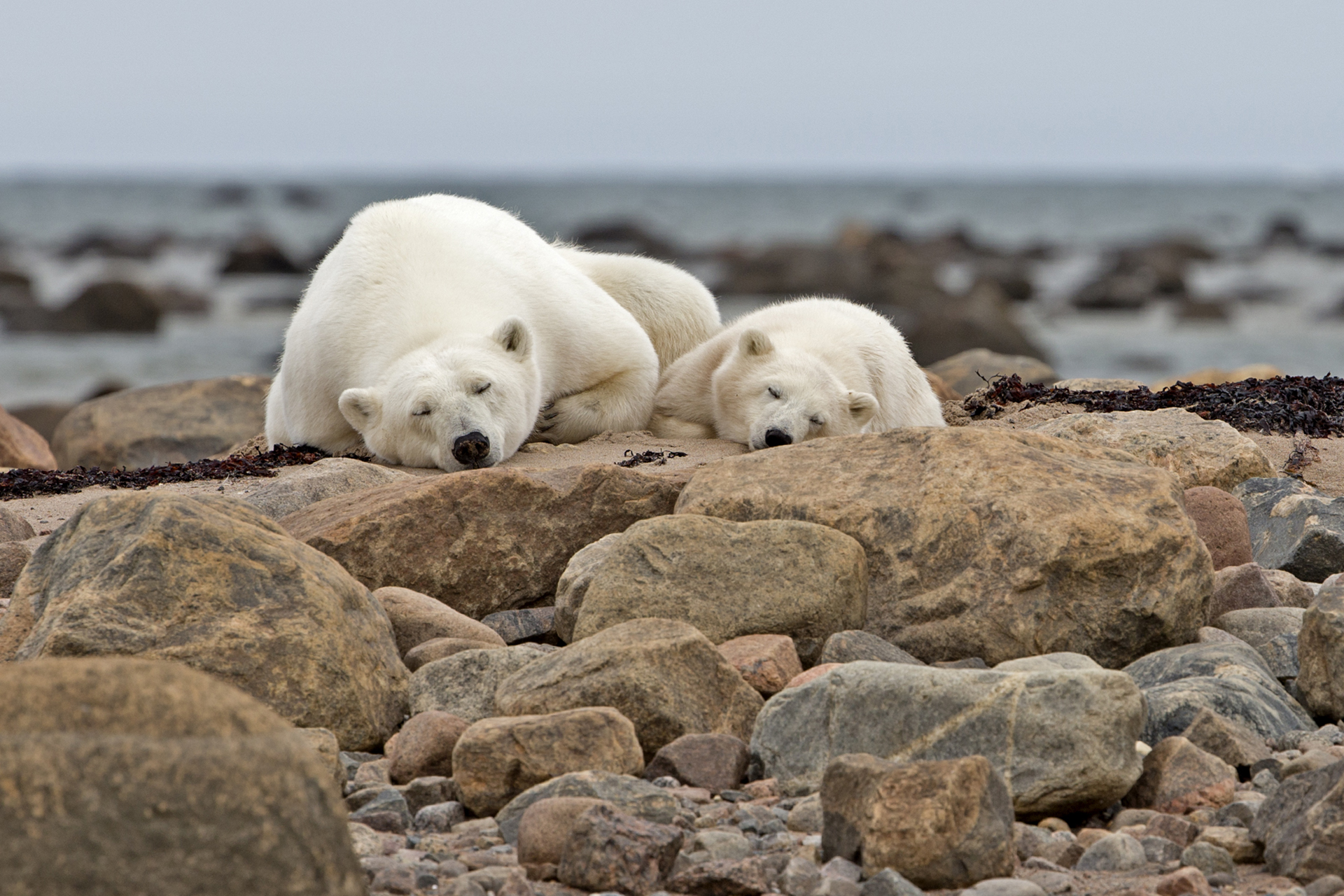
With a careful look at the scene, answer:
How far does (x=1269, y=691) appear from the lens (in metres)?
3.47

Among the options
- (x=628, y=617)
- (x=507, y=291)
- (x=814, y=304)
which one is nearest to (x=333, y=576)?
(x=628, y=617)

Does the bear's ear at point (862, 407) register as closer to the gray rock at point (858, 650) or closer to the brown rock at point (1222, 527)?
the brown rock at point (1222, 527)

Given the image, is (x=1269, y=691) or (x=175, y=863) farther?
(x=1269, y=691)

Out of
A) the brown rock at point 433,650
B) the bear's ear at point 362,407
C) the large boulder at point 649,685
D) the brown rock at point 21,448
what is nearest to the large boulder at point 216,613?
the brown rock at point 433,650

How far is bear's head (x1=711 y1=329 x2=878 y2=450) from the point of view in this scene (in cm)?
628

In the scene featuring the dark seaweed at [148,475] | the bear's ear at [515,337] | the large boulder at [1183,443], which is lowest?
the dark seaweed at [148,475]

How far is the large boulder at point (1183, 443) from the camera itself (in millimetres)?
5812

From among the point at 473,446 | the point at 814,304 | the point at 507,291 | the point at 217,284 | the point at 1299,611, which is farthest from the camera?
the point at 217,284

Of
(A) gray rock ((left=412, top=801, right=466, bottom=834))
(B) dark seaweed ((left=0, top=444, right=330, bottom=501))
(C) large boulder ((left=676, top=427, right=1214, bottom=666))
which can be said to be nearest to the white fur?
(B) dark seaweed ((left=0, top=444, right=330, bottom=501))

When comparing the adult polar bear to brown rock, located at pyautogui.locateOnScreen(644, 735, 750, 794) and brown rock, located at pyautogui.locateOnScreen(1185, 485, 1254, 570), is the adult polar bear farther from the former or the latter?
brown rock, located at pyautogui.locateOnScreen(644, 735, 750, 794)

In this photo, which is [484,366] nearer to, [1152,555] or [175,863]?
[1152,555]

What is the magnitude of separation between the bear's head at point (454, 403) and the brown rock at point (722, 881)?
11.3 feet

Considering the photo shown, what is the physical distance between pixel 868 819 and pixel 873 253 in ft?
118

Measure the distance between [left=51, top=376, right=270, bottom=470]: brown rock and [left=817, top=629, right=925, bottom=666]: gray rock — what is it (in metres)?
6.30
